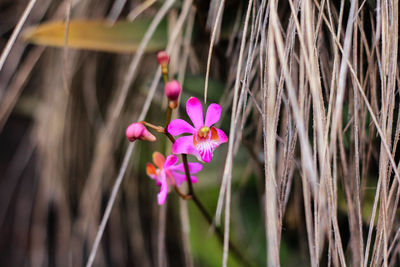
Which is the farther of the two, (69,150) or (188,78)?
(69,150)

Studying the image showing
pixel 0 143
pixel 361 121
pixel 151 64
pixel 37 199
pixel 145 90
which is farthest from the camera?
pixel 0 143

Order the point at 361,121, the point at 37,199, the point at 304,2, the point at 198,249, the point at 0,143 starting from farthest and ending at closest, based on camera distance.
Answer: the point at 0,143 < the point at 37,199 < the point at 198,249 < the point at 361,121 < the point at 304,2

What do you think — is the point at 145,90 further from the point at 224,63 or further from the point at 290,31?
the point at 290,31

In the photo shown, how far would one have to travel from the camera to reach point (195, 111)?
56cm

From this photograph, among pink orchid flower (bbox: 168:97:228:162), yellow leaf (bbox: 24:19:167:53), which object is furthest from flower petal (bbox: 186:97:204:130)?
yellow leaf (bbox: 24:19:167:53)

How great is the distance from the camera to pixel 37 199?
3.72ft

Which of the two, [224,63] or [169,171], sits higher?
[224,63]

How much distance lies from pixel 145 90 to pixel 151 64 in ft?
0.85

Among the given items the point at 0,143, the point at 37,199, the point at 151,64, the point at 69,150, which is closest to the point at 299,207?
the point at 151,64

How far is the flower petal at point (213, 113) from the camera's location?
0.53 metres

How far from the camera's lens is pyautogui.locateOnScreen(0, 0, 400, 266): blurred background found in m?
0.57

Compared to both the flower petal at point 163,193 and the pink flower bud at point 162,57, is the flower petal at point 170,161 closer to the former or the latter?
the flower petal at point 163,193

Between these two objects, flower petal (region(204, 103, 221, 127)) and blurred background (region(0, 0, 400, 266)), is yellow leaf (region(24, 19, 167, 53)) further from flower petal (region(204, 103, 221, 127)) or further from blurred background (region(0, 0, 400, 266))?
flower petal (region(204, 103, 221, 127))

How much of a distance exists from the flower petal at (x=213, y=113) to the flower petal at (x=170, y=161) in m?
0.07
